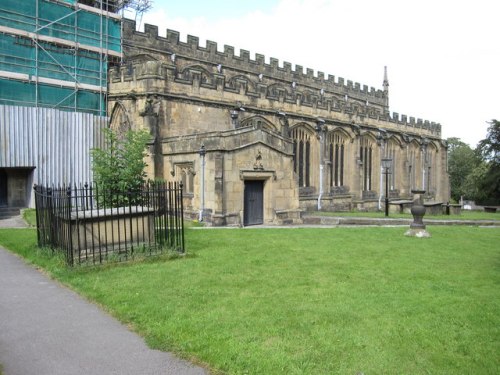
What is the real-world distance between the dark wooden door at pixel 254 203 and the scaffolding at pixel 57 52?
7952 millimetres

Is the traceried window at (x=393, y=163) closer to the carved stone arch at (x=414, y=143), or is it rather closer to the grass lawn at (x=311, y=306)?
the carved stone arch at (x=414, y=143)

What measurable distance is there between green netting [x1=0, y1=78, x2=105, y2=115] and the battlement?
450 centimetres

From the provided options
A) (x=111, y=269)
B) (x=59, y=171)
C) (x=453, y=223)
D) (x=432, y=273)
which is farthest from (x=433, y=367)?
(x=59, y=171)

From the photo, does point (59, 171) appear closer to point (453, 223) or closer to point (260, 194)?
point (260, 194)

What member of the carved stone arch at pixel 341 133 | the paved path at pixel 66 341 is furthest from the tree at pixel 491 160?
the paved path at pixel 66 341

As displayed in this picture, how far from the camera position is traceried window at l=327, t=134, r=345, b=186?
29469mm

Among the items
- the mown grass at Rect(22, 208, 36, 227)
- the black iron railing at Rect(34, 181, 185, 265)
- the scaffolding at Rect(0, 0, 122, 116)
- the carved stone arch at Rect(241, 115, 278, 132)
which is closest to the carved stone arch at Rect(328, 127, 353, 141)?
the carved stone arch at Rect(241, 115, 278, 132)

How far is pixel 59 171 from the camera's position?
1931 centimetres

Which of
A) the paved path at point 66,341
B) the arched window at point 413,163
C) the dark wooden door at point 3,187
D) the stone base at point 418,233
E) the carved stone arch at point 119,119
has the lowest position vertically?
the paved path at point 66,341

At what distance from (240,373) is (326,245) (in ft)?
26.0

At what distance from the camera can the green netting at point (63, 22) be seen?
1862cm

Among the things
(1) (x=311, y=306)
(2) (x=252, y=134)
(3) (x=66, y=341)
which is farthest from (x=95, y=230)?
(2) (x=252, y=134)

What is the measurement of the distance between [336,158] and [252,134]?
43.7 feet

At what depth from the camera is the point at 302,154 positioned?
89.2 feet
